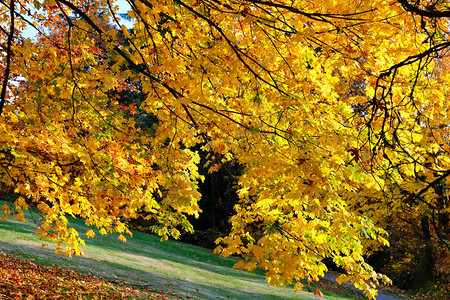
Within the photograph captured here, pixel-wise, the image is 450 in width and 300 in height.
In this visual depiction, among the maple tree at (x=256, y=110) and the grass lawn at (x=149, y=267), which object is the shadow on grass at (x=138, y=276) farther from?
the maple tree at (x=256, y=110)

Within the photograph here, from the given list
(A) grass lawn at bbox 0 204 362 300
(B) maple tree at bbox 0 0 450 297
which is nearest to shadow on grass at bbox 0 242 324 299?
(A) grass lawn at bbox 0 204 362 300

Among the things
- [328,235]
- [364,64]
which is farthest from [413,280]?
[364,64]

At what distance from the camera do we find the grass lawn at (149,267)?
362 inches

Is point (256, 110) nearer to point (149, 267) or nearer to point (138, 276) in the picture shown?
point (138, 276)

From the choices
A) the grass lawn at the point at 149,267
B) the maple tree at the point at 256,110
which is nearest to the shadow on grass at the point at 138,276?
the grass lawn at the point at 149,267

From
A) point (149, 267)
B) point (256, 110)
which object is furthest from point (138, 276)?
point (256, 110)

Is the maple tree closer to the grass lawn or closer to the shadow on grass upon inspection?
the grass lawn

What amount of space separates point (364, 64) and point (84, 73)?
3.41 m

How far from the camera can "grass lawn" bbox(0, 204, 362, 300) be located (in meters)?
9.20

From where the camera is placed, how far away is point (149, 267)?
37.7 feet

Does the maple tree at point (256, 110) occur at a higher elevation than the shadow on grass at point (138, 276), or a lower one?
higher

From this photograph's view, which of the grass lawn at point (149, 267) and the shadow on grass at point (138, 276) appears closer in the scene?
the shadow on grass at point (138, 276)

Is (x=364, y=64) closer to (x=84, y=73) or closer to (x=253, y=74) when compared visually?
(x=253, y=74)

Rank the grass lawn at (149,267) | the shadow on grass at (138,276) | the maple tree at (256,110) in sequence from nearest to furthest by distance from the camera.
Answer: the maple tree at (256,110), the shadow on grass at (138,276), the grass lawn at (149,267)
